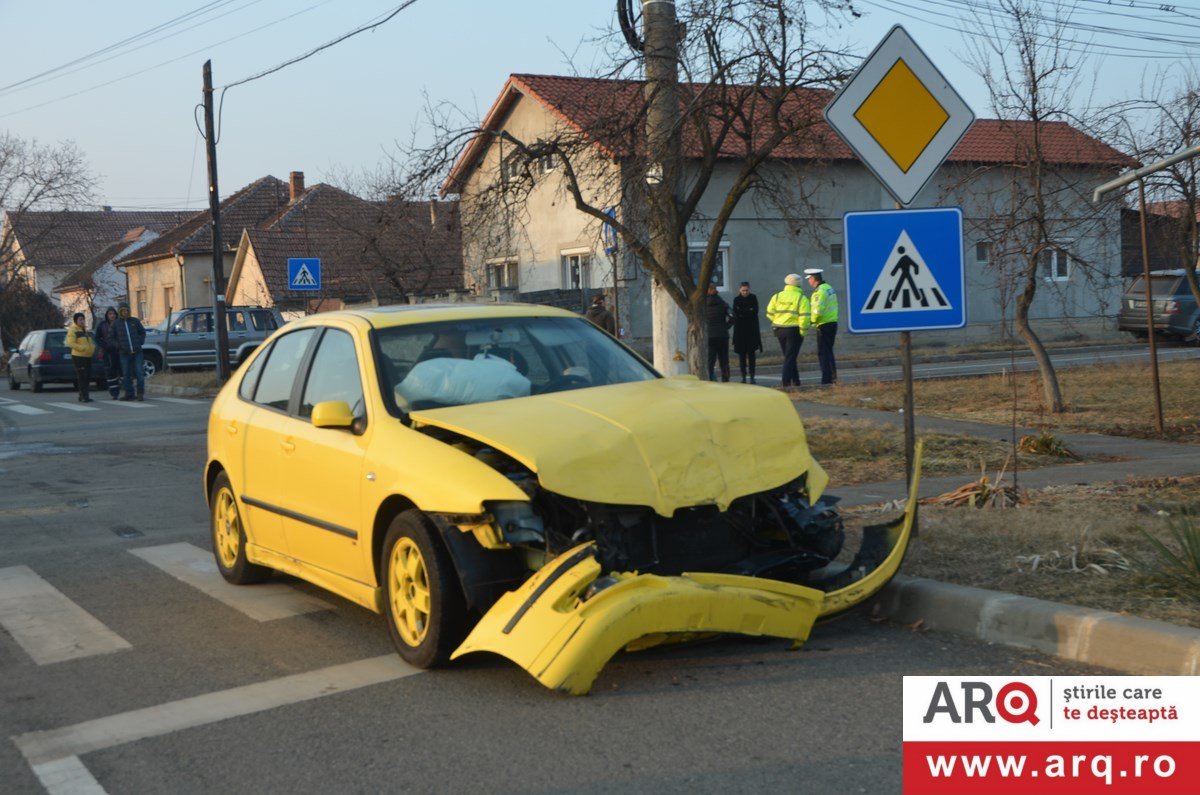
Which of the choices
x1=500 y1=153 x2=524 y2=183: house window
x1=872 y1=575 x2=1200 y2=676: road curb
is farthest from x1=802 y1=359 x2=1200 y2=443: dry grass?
x1=872 y1=575 x2=1200 y2=676: road curb

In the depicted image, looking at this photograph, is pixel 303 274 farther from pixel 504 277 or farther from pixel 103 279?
pixel 103 279

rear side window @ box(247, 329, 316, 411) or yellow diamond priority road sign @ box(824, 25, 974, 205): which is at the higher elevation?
yellow diamond priority road sign @ box(824, 25, 974, 205)

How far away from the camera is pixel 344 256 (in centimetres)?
4241

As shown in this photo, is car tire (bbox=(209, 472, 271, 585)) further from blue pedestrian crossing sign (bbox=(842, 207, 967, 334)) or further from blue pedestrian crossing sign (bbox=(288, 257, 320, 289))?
blue pedestrian crossing sign (bbox=(288, 257, 320, 289))

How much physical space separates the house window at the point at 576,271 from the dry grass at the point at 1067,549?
79.1 feet

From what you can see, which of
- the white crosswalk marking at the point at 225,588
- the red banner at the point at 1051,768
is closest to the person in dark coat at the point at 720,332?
the white crosswalk marking at the point at 225,588

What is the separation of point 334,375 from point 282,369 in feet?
2.53

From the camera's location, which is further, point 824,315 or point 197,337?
point 197,337

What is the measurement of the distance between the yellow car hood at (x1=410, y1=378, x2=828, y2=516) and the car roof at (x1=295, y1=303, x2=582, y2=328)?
0.82 m

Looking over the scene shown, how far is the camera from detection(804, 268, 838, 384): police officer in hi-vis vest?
64.4ft

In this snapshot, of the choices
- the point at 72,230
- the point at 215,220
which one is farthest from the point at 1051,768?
the point at 72,230

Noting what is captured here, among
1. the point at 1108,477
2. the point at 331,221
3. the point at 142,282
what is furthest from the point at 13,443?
the point at 142,282

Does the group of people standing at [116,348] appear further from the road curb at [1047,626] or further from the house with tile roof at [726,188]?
the road curb at [1047,626]

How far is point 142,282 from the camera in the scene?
62.7 meters
